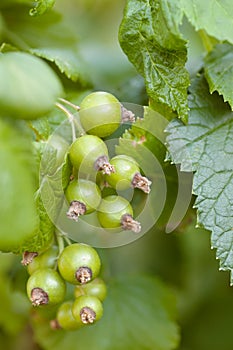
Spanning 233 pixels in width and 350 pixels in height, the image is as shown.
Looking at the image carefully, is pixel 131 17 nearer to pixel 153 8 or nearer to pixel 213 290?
pixel 153 8

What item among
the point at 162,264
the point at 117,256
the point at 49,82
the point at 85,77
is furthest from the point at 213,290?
the point at 49,82

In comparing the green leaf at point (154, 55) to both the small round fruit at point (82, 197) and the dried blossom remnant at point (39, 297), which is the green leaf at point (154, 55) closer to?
the small round fruit at point (82, 197)

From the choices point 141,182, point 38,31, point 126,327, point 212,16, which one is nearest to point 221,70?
point 212,16

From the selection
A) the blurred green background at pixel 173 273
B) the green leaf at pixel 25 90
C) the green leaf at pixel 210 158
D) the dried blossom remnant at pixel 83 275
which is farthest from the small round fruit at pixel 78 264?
the blurred green background at pixel 173 273

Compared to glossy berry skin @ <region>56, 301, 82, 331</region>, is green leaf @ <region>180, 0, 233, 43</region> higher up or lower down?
higher up

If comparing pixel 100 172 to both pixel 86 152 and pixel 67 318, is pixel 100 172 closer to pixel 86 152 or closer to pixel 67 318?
pixel 86 152

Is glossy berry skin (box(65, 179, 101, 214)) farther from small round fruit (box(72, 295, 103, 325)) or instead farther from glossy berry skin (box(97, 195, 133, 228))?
small round fruit (box(72, 295, 103, 325))

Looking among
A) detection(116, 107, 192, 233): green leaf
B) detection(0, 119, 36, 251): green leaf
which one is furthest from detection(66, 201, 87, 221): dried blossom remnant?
detection(0, 119, 36, 251): green leaf
